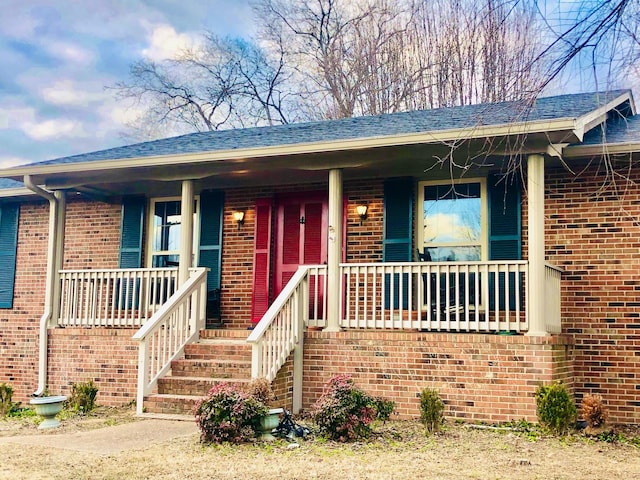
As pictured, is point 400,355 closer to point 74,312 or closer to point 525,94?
point 525,94

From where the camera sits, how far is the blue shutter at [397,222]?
10055mm

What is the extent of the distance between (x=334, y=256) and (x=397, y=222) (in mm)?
1342

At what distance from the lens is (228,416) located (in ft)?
22.4

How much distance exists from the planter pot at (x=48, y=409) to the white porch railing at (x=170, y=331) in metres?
0.96

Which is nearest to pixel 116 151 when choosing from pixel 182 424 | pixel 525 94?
pixel 182 424

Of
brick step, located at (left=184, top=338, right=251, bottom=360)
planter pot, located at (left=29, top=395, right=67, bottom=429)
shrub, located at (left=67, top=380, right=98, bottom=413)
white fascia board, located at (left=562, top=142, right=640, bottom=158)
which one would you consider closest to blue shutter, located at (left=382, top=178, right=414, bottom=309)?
brick step, located at (left=184, top=338, right=251, bottom=360)

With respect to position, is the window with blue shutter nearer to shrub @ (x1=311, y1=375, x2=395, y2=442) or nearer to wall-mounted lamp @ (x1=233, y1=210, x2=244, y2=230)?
wall-mounted lamp @ (x1=233, y1=210, x2=244, y2=230)

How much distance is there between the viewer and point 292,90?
86.9 ft

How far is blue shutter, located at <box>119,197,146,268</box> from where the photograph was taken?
1187 cm

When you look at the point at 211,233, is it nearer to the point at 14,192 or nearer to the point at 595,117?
the point at 14,192

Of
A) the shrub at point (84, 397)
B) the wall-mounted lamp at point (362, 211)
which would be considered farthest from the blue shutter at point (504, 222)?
Answer: the shrub at point (84, 397)

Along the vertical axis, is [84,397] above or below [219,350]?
below

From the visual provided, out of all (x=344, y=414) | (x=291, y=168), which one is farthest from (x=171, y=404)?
(x=291, y=168)

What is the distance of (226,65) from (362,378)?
21678 millimetres
